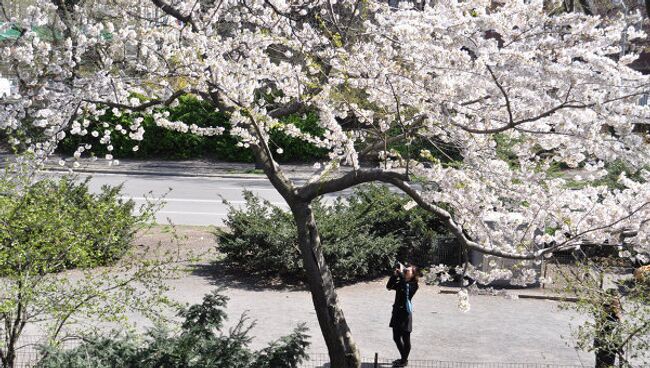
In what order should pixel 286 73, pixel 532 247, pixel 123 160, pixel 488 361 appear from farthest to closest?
pixel 123 160, pixel 488 361, pixel 286 73, pixel 532 247

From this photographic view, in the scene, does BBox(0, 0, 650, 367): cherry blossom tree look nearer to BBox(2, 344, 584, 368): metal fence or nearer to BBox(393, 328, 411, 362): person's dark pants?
BBox(2, 344, 584, 368): metal fence

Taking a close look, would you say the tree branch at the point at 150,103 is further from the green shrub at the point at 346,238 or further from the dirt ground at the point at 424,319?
the green shrub at the point at 346,238

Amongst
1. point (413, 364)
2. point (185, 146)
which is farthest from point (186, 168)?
point (413, 364)

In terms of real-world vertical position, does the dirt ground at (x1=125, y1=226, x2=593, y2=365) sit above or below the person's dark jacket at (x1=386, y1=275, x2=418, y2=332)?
below

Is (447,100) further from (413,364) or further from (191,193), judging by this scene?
(191,193)

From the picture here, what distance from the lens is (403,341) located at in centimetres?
954

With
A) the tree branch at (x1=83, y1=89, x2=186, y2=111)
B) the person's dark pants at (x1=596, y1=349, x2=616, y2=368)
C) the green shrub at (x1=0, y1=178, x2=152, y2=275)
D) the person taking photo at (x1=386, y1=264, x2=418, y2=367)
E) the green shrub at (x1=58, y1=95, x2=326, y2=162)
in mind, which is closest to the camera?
the green shrub at (x1=0, y1=178, x2=152, y2=275)

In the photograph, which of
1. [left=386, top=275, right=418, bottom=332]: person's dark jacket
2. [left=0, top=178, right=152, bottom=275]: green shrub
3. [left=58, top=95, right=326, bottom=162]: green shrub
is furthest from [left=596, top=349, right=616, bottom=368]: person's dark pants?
[left=58, top=95, right=326, bottom=162]: green shrub

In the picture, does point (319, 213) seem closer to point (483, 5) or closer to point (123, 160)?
point (483, 5)

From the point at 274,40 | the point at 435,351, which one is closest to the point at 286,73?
the point at 274,40

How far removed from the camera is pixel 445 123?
6660 mm

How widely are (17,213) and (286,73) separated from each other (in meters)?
2.99

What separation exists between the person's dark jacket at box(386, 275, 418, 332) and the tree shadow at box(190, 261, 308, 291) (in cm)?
313

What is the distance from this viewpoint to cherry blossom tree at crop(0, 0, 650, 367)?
6.34 metres
